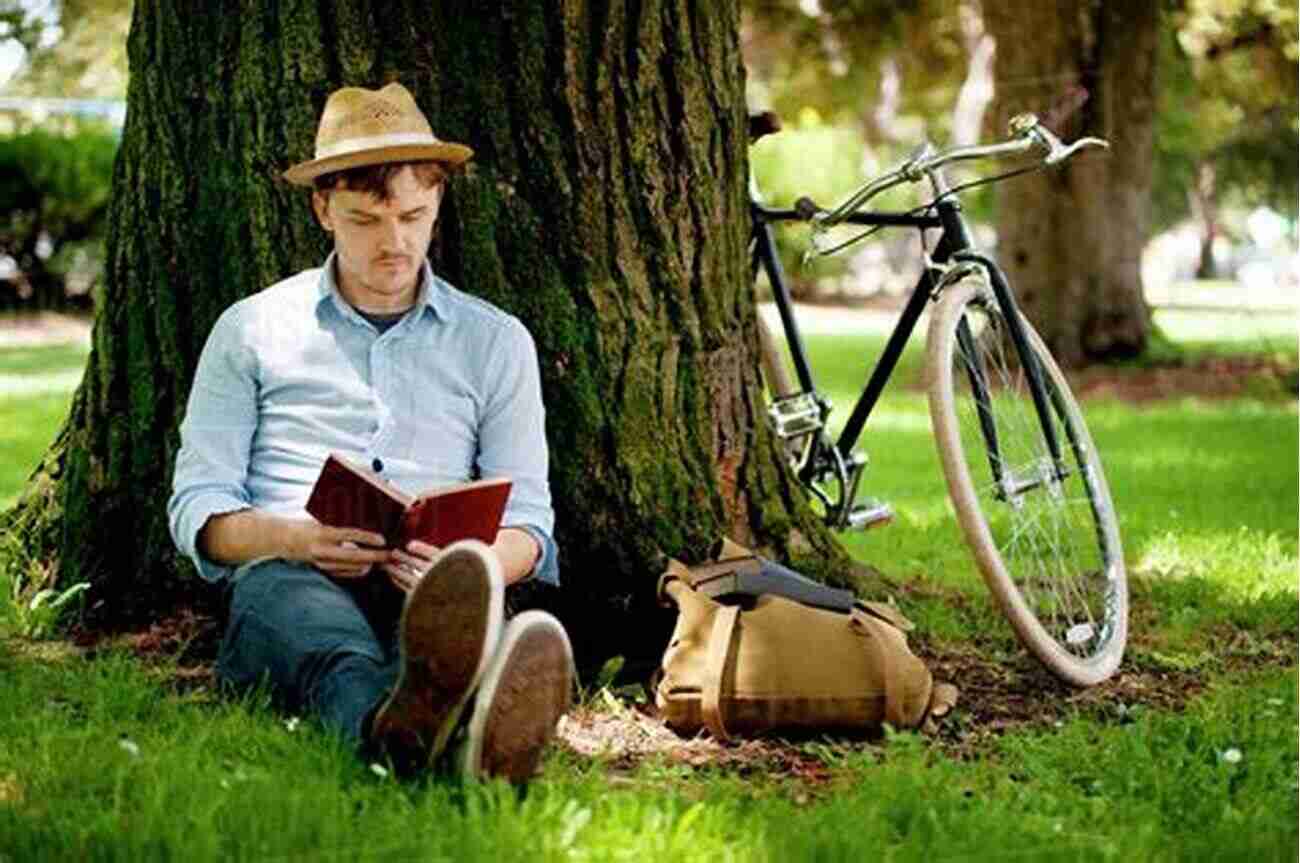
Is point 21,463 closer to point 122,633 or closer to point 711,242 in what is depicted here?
point 122,633

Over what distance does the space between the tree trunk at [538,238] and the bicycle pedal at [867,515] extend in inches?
24.0

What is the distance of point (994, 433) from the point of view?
205 inches

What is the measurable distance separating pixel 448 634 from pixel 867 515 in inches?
97.8

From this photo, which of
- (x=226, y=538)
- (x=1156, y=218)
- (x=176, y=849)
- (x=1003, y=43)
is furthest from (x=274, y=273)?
(x=1156, y=218)

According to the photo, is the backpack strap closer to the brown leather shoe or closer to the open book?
the open book

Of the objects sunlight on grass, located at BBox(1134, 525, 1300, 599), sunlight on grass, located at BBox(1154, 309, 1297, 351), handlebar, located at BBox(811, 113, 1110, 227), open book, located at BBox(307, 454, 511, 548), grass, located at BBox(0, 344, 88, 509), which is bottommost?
sunlight on grass, located at BBox(1154, 309, 1297, 351)

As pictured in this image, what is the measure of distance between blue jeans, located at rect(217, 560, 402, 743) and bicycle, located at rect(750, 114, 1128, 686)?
1385 millimetres

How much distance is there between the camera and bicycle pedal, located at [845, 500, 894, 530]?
19.0 feet

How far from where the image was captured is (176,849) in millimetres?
3189

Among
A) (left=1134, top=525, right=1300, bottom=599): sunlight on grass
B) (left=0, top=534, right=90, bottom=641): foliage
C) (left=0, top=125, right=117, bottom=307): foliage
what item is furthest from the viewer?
(left=0, top=125, right=117, bottom=307): foliage

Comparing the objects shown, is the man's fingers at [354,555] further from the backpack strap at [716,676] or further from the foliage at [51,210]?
the foliage at [51,210]

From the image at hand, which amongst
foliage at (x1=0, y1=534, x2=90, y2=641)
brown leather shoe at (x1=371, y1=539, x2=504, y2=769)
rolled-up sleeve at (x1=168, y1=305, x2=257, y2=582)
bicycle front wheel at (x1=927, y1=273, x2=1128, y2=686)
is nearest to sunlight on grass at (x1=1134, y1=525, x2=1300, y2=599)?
bicycle front wheel at (x1=927, y1=273, x2=1128, y2=686)

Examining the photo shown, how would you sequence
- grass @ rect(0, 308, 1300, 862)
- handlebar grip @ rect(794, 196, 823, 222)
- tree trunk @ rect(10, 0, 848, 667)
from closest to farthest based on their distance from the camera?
grass @ rect(0, 308, 1300, 862), tree trunk @ rect(10, 0, 848, 667), handlebar grip @ rect(794, 196, 823, 222)

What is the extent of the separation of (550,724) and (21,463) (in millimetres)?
6444
